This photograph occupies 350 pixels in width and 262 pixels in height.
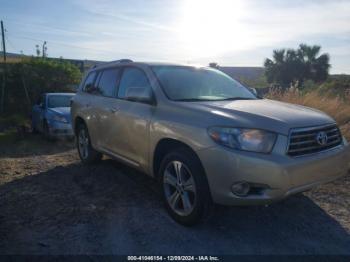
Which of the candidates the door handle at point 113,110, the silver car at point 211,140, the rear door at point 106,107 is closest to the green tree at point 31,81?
the rear door at point 106,107

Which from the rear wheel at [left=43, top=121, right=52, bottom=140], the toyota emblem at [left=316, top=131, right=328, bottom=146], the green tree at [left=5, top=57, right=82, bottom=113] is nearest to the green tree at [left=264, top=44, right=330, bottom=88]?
the green tree at [left=5, top=57, right=82, bottom=113]

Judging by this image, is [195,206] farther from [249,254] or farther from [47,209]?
[47,209]

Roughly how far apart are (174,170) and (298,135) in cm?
134

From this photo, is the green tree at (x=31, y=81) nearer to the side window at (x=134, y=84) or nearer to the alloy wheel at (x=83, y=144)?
the alloy wheel at (x=83, y=144)

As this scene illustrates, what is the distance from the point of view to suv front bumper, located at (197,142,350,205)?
10.9ft

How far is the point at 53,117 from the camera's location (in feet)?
33.4

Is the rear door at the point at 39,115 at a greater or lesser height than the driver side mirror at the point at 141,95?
lesser

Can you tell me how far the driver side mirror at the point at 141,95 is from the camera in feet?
14.5

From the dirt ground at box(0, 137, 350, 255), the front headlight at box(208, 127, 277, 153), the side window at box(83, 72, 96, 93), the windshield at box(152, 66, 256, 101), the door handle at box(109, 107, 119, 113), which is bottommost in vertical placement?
the dirt ground at box(0, 137, 350, 255)

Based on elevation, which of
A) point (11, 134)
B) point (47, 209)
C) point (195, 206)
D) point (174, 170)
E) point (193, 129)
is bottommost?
point (11, 134)

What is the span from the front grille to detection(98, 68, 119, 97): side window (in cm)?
283

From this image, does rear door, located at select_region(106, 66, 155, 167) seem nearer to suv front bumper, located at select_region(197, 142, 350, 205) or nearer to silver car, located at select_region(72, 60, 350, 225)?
silver car, located at select_region(72, 60, 350, 225)

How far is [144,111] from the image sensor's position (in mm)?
4438

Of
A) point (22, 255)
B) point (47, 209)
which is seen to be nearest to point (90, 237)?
point (22, 255)
